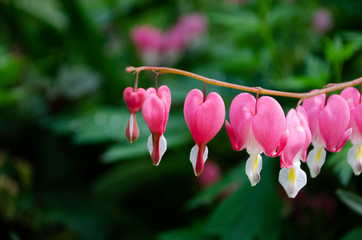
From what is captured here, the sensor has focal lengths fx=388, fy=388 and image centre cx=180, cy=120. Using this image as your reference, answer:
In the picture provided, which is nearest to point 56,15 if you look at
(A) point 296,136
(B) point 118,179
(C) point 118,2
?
(C) point 118,2

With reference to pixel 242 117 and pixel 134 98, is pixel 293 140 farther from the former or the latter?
pixel 134 98

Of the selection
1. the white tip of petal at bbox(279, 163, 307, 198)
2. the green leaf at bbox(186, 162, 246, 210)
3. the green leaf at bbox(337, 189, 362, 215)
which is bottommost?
the green leaf at bbox(186, 162, 246, 210)

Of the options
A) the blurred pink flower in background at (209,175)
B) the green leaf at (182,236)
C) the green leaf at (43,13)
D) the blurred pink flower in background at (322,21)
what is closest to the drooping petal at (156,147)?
the green leaf at (182,236)

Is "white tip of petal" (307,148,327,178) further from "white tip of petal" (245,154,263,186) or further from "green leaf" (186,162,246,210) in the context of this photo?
"green leaf" (186,162,246,210)

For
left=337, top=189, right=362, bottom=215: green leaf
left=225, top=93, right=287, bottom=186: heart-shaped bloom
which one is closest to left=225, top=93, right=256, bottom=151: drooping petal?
left=225, top=93, right=287, bottom=186: heart-shaped bloom

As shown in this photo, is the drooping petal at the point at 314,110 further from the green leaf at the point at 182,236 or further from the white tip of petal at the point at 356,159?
the green leaf at the point at 182,236
